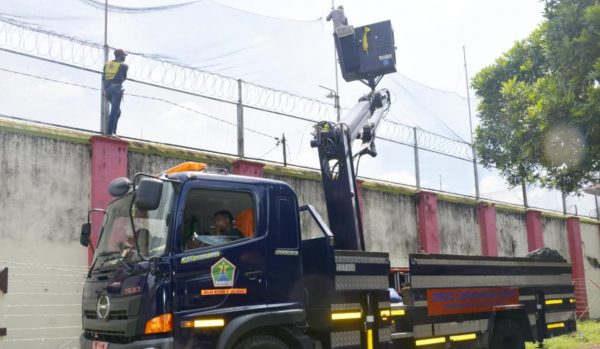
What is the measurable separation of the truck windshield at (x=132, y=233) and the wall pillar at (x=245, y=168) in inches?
206

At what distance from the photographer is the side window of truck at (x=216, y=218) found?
18.0 feet

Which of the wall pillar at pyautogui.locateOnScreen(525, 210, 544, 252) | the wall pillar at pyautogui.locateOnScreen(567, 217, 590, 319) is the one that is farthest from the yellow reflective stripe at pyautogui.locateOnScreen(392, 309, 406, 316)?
the wall pillar at pyautogui.locateOnScreen(567, 217, 590, 319)

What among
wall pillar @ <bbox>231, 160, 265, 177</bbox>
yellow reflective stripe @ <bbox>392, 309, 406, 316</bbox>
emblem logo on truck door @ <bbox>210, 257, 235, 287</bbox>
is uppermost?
wall pillar @ <bbox>231, 160, 265, 177</bbox>

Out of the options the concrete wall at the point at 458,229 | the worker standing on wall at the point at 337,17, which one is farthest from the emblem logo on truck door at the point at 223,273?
the concrete wall at the point at 458,229

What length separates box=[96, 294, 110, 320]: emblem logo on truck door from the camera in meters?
5.41

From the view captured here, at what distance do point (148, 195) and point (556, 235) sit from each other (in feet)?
60.0

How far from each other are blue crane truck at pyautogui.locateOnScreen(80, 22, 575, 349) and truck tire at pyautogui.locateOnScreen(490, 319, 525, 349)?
0.72 ft

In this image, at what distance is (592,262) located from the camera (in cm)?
2172

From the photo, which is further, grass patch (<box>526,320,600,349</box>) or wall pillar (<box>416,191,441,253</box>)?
wall pillar (<box>416,191,441,253</box>)

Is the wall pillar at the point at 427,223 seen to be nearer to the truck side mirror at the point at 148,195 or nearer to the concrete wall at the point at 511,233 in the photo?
the concrete wall at the point at 511,233

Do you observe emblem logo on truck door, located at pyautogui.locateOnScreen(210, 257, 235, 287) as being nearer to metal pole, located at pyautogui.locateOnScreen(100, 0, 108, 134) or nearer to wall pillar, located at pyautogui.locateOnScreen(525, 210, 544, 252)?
metal pole, located at pyautogui.locateOnScreen(100, 0, 108, 134)

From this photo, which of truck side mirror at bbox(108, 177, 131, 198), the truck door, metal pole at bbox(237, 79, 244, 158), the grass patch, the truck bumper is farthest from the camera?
the grass patch

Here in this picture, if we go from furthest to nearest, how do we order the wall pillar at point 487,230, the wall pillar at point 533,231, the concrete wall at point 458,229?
1. the wall pillar at point 533,231
2. the wall pillar at point 487,230
3. the concrete wall at point 458,229

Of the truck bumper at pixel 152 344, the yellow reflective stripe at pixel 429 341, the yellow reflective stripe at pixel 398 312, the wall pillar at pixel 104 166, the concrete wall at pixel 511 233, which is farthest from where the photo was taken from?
the concrete wall at pixel 511 233
